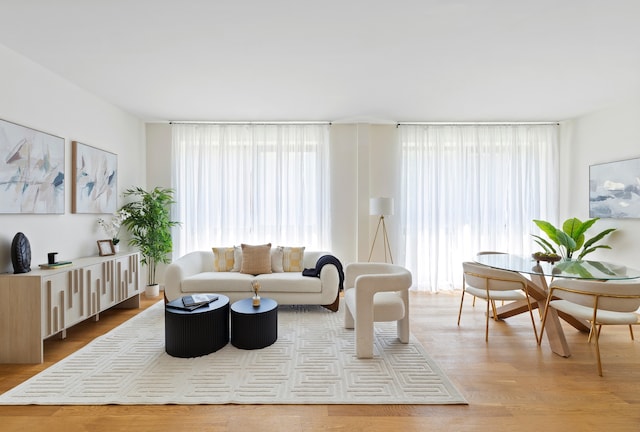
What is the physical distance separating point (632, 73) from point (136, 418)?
568 cm

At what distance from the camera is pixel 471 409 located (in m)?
2.11

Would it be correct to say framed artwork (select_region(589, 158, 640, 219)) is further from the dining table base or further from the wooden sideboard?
the wooden sideboard

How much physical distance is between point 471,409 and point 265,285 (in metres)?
2.61

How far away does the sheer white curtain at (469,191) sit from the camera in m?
5.18

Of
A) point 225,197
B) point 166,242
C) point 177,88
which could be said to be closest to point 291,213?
point 225,197

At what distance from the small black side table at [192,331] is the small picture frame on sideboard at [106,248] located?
70.2 inches

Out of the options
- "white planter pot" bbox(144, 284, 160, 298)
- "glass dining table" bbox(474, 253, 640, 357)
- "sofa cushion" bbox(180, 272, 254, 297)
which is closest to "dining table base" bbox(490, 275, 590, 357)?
"glass dining table" bbox(474, 253, 640, 357)

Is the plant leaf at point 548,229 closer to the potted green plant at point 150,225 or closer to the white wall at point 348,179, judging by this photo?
the white wall at point 348,179

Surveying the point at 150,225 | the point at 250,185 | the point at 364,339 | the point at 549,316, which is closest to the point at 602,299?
the point at 549,316

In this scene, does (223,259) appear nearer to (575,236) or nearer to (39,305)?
(39,305)

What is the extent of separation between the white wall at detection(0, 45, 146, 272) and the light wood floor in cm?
112

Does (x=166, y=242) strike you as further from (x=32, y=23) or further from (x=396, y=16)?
(x=396, y=16)

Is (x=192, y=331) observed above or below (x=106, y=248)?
below

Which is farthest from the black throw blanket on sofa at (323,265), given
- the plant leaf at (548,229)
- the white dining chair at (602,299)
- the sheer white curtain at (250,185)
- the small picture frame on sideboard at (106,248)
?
the plant leaf at (548,229)
